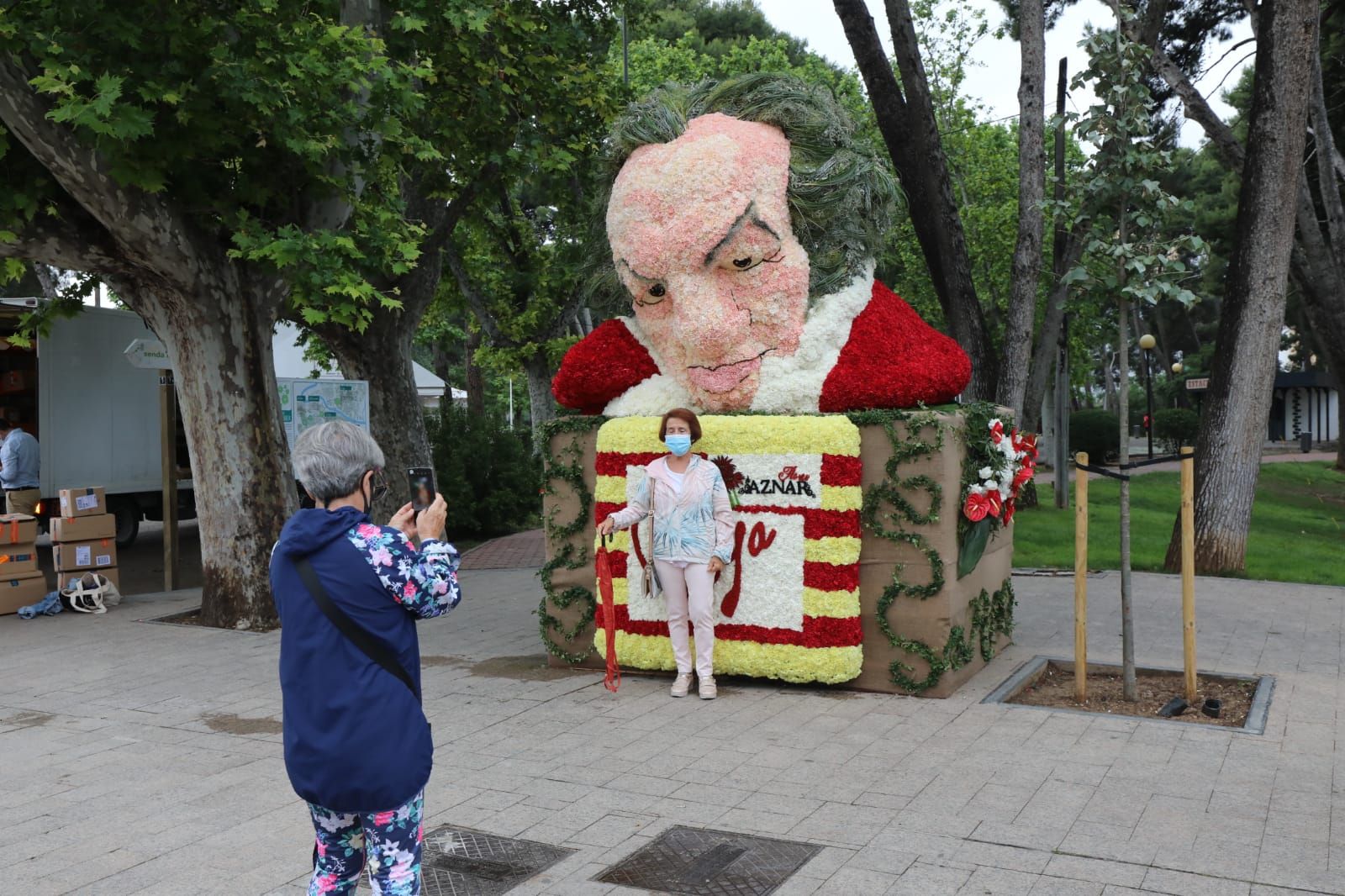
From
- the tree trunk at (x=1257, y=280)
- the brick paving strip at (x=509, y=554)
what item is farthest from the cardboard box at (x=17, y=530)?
the tree trunk at (x=1257, y=280)

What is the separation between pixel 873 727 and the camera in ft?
22.0

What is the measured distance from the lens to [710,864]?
4668 millimetres

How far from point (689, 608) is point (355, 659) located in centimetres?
444

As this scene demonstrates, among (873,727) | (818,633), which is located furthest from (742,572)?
(873,727)

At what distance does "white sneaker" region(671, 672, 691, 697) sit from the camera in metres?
7.53

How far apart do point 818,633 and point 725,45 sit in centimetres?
2990

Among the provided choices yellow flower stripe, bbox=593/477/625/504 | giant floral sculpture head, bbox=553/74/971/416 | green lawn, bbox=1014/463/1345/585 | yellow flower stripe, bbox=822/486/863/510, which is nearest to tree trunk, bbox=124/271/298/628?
yellow flower stripe, bbox=593/477/625/504

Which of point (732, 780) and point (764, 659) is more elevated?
point (764, 659)

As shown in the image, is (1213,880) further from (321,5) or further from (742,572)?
(321,5)

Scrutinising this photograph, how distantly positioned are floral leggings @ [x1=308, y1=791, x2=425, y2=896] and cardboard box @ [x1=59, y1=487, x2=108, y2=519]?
31.0 ft

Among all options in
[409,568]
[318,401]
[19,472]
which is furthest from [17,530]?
[409,568]

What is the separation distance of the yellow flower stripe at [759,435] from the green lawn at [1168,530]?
22.7ft

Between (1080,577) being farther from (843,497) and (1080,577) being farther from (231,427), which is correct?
(231,427)

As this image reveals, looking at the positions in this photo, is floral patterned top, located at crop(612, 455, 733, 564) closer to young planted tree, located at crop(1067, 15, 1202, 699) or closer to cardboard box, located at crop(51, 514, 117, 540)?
young planted tree, located at crop(1067, 15, 1202, 699)
